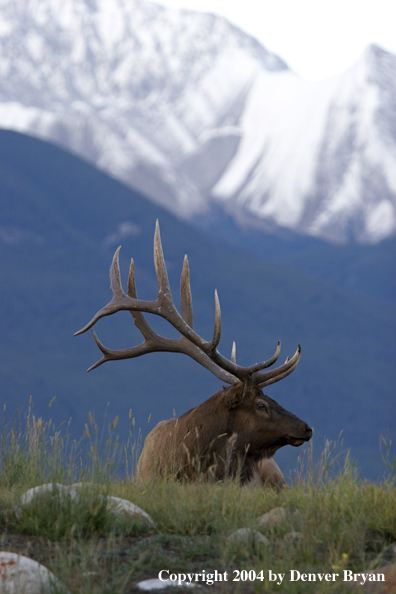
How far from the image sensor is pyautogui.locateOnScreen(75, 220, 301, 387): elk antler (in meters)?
6.00

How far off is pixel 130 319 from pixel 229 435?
122m

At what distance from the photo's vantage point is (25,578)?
3.35m

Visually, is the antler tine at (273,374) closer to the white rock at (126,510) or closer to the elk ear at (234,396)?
the elk ear at (234,396)

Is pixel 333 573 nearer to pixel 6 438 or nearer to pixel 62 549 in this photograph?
pixel 62 549

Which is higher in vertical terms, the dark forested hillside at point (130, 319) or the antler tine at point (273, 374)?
the dark forested hillside at point (130, 319)

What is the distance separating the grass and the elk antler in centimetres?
124

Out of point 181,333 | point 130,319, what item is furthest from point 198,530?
point 130,319

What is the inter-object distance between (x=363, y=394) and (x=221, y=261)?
3640 centimetres

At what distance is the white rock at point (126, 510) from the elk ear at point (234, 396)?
1929 mm

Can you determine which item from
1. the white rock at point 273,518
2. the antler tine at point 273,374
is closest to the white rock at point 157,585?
the white rock at point 273,518

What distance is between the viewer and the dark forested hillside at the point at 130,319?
114m

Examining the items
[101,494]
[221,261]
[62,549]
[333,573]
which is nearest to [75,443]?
[101,494]

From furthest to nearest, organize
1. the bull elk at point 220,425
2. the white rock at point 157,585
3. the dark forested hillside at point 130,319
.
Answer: the dark forested hillside at point 130,319
the bull elk at point 220,425
the white rock at point 157,585

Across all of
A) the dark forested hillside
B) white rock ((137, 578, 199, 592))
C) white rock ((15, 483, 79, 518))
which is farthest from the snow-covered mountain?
white rock ((137, 578, 199, 592))
